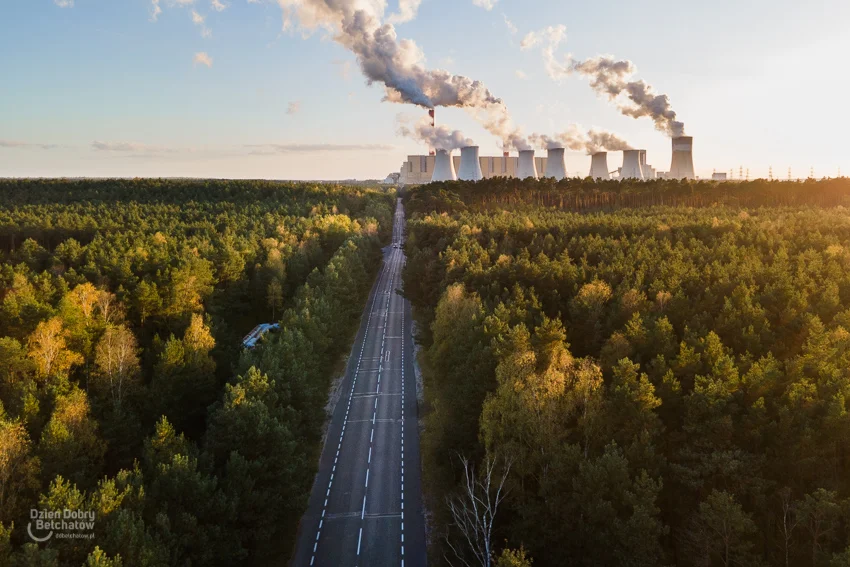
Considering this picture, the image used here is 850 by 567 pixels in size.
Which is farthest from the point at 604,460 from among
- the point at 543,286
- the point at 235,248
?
the point at 235,248

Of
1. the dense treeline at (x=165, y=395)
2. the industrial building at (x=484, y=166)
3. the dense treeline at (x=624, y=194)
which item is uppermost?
the industrial building at (x=484, y=166)

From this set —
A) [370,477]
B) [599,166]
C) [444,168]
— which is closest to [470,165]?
[444,168]

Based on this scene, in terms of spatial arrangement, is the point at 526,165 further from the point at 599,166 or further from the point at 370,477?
the point at 370,477

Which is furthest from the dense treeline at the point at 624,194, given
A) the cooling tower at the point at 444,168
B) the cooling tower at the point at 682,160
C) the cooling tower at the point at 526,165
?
the cooling tower at the point at 444,168

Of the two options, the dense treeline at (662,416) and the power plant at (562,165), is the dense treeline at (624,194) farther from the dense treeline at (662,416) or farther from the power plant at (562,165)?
the dense treeline at (662,416)

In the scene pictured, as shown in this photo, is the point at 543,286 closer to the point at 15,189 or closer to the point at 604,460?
the point at 604,460
